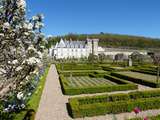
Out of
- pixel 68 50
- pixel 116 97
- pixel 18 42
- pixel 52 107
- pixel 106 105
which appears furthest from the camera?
pixel 68 50

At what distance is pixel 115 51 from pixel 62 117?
279ft

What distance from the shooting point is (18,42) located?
12.6ft

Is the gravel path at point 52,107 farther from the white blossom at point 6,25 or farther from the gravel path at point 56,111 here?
the white blossom at point 6,25

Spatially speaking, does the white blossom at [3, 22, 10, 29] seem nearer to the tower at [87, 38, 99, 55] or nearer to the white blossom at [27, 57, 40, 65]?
the white blossom at [27, 57, 40, 65]

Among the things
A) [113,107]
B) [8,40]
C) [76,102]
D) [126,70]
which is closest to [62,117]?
[76,102]

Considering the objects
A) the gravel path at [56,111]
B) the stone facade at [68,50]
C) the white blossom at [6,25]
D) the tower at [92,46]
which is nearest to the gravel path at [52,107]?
the gravel path at [56,111]

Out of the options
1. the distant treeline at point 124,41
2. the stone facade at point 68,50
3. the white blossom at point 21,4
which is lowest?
the stone facade at point 68,50

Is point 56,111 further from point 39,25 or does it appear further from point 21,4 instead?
point 21,4

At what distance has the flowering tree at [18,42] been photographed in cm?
361

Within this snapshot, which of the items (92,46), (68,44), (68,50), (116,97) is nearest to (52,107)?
(116,97)

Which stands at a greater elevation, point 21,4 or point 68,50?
point 21,4

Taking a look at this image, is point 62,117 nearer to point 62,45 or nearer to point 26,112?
point 26,112

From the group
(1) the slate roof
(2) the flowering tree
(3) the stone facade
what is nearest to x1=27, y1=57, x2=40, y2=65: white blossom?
(2) the flowering tree

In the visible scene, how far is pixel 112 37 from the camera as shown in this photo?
5694 inches
